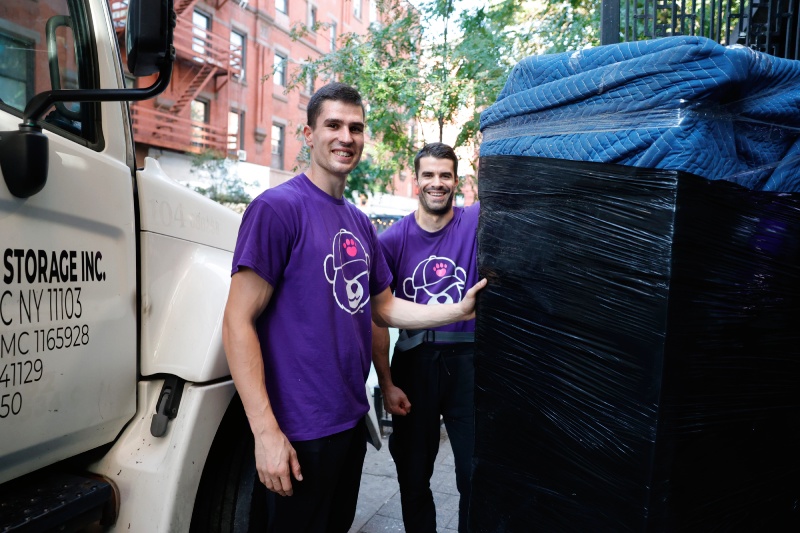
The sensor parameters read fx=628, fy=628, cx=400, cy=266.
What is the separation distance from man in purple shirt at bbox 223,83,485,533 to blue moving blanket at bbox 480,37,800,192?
539 mm

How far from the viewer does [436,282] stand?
3.01m

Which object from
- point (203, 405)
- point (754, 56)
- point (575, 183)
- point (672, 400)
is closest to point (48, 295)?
point (203, 405)

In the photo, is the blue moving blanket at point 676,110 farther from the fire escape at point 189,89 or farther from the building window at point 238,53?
the building window at point 238,53

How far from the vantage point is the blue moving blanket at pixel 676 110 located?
4.33 ft

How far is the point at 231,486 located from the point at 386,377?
949 millimetres

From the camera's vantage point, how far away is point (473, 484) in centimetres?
183

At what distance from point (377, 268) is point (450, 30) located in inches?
182

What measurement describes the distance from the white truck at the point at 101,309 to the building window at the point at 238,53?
790 inches

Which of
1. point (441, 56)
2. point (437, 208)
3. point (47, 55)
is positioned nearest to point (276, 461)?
point (47, 55)

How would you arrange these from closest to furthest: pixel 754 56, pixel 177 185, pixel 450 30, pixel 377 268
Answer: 1. pixel 754 56
2. pixel 177 185
3. pixel 377 268
4. pixel 450 30

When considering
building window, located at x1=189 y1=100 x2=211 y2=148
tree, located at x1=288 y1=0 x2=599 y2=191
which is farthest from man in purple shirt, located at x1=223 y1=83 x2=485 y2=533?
building window, located at x1=189 y1=100 x2=211 y2=148

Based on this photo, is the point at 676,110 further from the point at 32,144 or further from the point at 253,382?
the point at 32,144

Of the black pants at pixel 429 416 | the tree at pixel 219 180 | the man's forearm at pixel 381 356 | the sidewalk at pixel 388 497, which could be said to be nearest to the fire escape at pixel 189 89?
the tree at pixel 219 180

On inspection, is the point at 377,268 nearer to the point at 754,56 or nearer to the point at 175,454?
the point at 175,454
